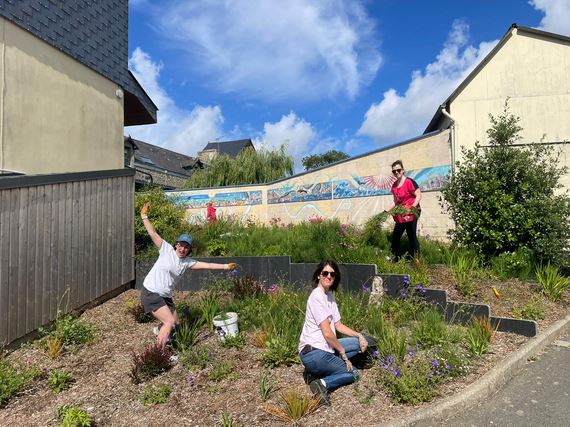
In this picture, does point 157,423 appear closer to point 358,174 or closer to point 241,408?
point 241,408

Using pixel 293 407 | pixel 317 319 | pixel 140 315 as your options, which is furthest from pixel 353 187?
pixel 293 407

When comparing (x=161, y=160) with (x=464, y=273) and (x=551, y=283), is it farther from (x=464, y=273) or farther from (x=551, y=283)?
(x=551, y=283)

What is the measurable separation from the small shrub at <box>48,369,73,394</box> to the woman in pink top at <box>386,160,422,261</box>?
5.16 meters

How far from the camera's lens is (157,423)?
384 centimetres

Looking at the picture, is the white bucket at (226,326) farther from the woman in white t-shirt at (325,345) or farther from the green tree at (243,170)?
the green tree at (243,170)

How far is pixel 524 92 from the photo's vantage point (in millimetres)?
11617

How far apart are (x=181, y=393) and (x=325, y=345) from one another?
5.14ft

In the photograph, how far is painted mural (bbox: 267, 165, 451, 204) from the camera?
37.0ft

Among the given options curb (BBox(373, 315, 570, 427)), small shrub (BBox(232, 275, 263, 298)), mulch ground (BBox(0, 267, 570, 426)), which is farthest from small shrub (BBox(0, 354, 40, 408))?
curb (BBox(373, 315, 570, 427))

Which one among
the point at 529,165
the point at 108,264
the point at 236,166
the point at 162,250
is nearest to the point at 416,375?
the point at 162,250

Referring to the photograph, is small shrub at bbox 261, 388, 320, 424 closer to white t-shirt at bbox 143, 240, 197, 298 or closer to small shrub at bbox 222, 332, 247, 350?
small shrub at bbox 222, 332, 247, 350

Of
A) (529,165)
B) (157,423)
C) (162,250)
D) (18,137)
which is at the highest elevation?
(18,137)

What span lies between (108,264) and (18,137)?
325 centimetres

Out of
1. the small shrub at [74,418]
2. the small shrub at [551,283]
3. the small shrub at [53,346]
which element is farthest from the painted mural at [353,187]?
the small shrub at [74,418]
